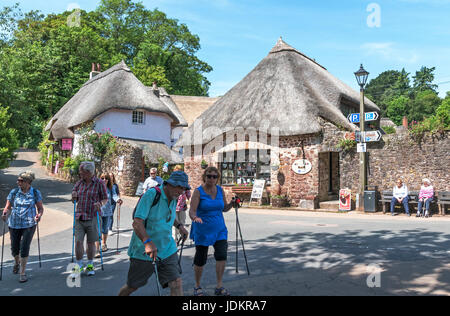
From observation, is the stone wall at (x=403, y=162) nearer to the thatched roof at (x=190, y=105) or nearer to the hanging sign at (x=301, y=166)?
the hanging sign at (x=301, y=166)

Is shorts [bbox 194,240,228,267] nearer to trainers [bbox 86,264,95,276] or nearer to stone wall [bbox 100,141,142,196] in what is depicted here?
trainers [bbox 86,264,95,276]

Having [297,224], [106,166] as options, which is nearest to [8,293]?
[297,224]

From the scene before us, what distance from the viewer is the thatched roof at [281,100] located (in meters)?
18.0

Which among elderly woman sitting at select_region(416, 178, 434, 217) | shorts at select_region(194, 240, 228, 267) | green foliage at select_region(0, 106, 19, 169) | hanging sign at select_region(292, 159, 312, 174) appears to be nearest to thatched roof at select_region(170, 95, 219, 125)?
hanging sign at select_region(292, 159, 312, 174)

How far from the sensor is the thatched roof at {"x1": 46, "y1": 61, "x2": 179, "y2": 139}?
2616cm

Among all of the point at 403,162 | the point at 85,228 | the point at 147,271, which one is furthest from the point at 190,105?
the point at 147,271

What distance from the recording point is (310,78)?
20594 mm

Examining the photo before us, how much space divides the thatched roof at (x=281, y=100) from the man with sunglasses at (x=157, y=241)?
14.1m

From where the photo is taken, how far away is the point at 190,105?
4256cm

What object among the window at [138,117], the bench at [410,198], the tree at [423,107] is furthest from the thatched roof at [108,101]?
the tree at [423,107]

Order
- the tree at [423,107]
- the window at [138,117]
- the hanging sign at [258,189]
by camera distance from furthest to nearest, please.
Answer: the tree at [423,107] → the window at [138,117] → the hanging sign at [258,189]

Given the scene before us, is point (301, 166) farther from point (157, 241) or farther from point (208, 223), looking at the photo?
point (157, 241)

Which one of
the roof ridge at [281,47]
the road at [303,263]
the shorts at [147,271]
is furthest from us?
the roof ridge at [281,47]

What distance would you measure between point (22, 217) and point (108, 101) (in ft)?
69.6
